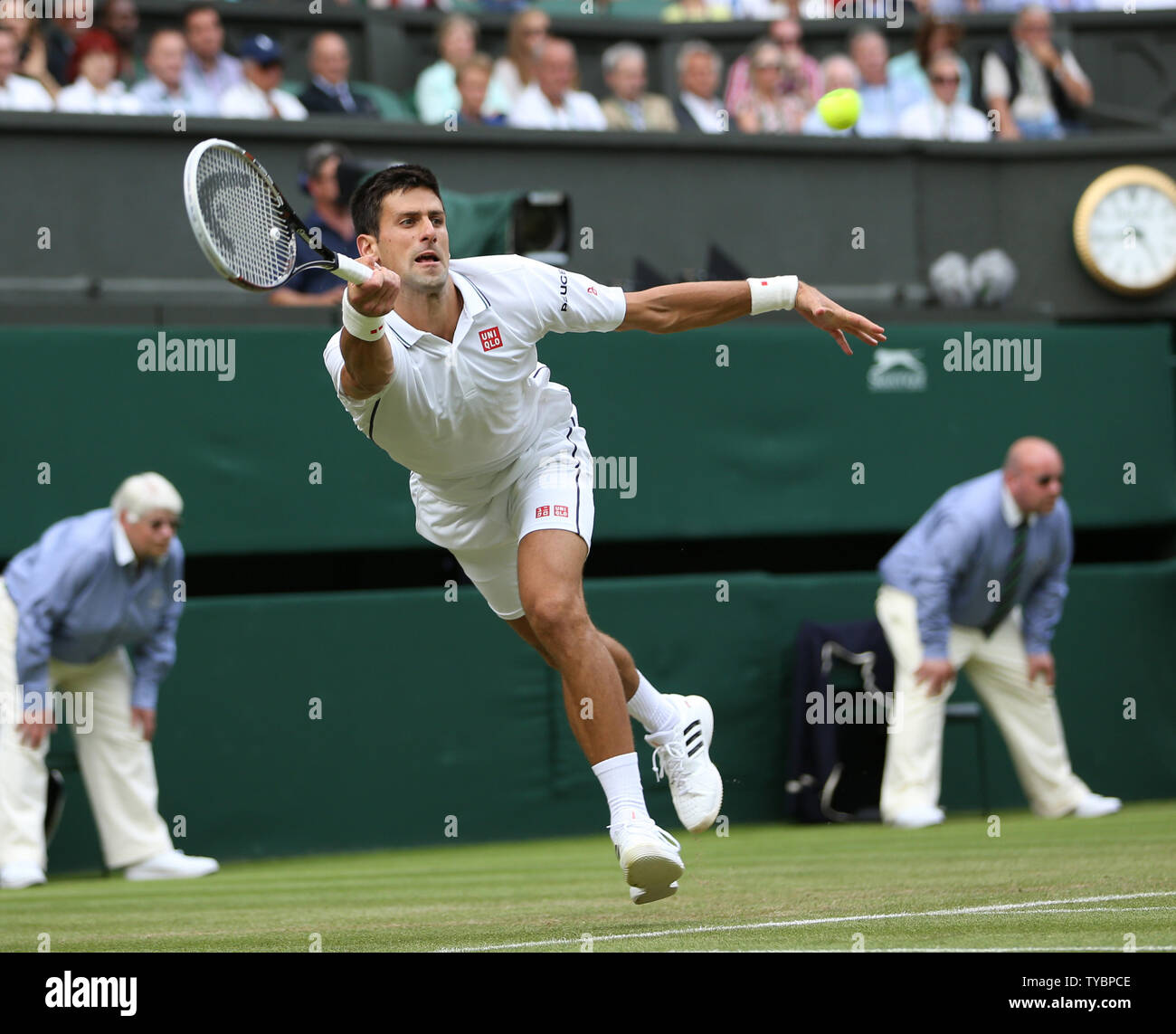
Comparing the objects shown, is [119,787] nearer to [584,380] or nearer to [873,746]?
[584,380]

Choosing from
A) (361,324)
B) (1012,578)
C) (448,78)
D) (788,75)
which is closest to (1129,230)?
(788,75)

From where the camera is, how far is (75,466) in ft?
33.0

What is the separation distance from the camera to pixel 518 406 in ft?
19.5

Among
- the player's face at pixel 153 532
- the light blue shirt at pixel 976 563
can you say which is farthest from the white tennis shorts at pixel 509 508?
the light blue shirt at pixel 976 563

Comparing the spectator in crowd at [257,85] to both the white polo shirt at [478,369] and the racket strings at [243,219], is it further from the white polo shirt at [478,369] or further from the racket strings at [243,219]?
the racket strings at [243,219]

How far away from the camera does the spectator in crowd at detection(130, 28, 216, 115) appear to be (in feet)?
36.8

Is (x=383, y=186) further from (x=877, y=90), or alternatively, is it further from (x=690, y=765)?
(x=877, y=90)

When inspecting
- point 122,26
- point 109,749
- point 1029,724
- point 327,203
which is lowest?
point 1029,724

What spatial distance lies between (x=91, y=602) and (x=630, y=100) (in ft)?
18.2

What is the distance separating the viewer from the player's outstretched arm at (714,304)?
578 cm

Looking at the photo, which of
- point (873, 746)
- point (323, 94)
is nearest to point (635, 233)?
point (323, 94)

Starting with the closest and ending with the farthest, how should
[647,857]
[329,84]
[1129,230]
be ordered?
1. [647,857]
2. [329,84]
3. [1129,230]

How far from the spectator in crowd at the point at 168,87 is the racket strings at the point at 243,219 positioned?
6.29 metres
